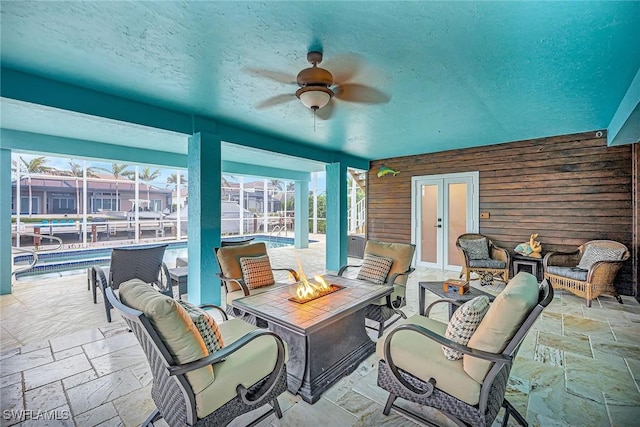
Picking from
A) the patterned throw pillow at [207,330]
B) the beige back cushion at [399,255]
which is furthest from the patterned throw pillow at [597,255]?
the patterned throw pillow at [207,330]

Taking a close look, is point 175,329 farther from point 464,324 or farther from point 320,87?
point 320,87

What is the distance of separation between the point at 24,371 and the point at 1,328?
4.59 ft

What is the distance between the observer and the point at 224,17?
186cm

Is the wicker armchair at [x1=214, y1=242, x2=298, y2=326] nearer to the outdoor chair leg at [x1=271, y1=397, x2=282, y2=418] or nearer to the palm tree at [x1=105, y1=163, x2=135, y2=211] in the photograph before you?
the outdoor chair leg at [x1=271, y1=397, x2=282, y2=418]

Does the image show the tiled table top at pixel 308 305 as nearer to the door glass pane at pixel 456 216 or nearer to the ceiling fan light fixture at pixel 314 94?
the ceiling fan light fixture at pixel 314 94

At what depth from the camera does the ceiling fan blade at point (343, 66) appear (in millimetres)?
2348

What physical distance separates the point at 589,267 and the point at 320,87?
4.82m

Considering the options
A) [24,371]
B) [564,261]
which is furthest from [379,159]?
[24,371]

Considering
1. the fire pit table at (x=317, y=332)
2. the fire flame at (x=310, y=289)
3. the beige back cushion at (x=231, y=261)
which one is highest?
the beige back cushion at (x=231, y=261)

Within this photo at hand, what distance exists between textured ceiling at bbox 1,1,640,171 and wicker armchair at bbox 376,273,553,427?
1.71m

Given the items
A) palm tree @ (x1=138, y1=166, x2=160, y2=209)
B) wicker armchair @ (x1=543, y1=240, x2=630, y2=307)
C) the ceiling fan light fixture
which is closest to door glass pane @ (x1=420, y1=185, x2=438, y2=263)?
wicker armchair @ (x1=543, y1=240, x2=630, y2=307)

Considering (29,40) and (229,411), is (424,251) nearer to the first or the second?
(229,411)

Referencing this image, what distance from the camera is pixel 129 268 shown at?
Answer: 12.5 feet

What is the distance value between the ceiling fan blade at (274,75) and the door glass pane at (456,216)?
15.4ft
